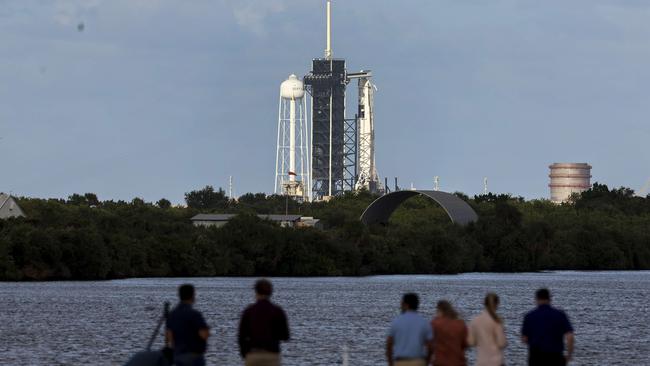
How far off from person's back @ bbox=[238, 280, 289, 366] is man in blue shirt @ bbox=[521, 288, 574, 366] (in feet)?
15.0

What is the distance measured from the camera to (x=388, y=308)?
324ft

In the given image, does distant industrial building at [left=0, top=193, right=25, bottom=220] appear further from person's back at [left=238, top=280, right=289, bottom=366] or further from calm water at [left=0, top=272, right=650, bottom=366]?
person's back at [left=238, top=280, right=289, bottom=366]

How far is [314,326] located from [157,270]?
261ft

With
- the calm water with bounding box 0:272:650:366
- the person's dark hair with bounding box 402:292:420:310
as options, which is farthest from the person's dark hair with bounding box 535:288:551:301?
the calm water with bounding box 0:272:650:366

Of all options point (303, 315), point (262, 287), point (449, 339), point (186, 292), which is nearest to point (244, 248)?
point (303, 315)

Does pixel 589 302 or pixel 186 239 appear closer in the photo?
pixel 589 302

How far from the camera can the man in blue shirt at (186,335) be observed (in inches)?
1048

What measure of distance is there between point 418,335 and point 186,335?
4.09 meters

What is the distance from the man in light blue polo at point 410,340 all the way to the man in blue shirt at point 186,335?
131 inches

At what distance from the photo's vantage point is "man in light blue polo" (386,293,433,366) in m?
27.1

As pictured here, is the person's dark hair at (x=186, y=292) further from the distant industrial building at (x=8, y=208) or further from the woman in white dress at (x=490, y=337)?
the distant industrial building at (x=8, y=208)

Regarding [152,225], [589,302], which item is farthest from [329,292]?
[152,225]

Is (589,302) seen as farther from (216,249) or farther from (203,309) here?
(216,249)

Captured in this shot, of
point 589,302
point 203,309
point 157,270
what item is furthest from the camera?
point 157,270
